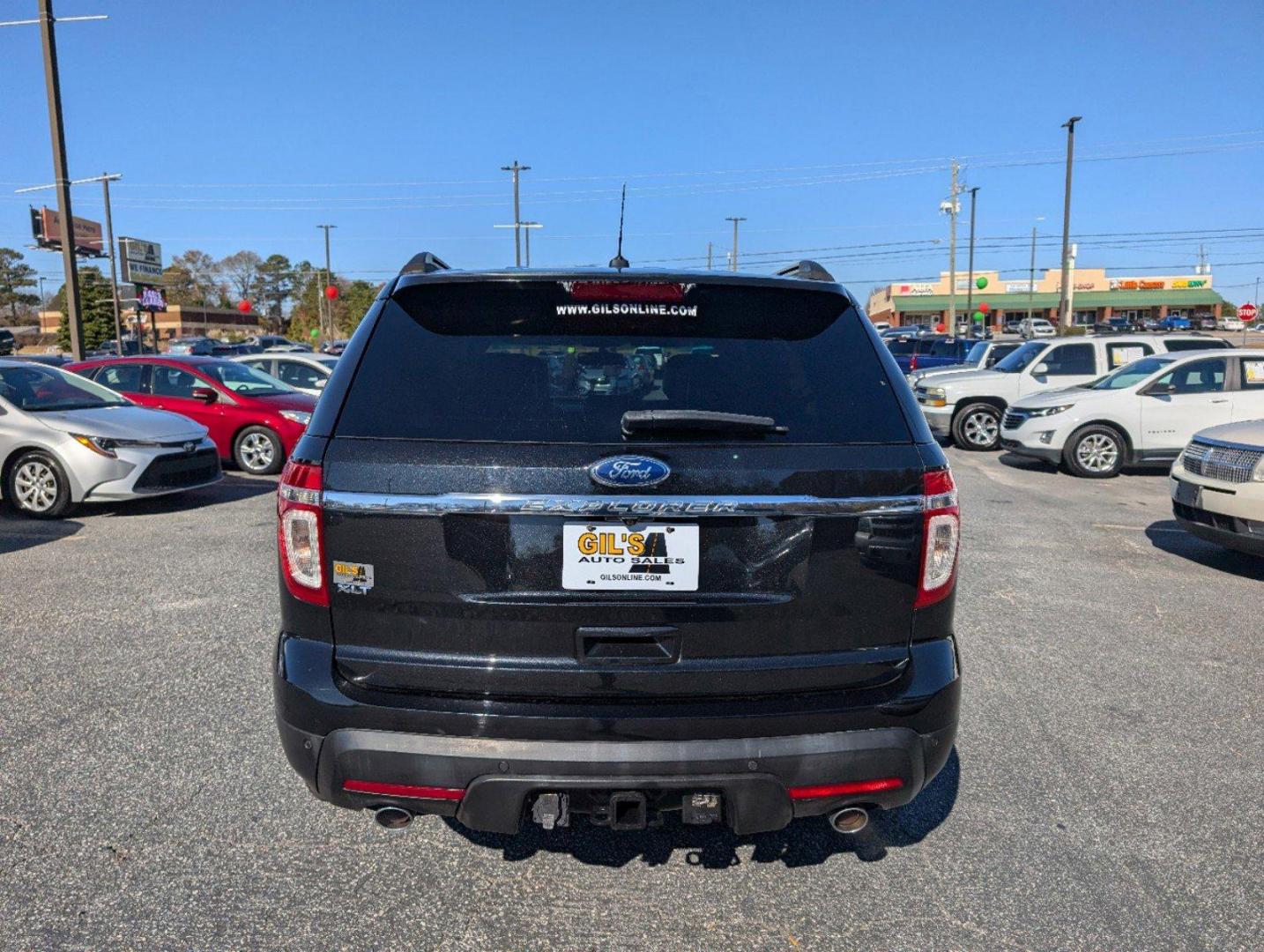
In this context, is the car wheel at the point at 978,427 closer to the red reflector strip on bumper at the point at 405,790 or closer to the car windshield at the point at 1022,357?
the car windshield at the point at 1022,357

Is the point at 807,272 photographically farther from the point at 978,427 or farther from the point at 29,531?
the point at 978,427

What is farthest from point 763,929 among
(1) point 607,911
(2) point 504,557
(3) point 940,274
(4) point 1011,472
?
(3) point 940,274

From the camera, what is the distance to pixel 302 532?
8.08ft

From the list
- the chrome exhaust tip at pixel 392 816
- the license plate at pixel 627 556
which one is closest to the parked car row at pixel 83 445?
the chrome exhaust tip at pixel 392 816

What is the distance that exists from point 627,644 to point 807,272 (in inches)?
58.9

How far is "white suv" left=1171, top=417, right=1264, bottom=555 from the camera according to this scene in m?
6.63

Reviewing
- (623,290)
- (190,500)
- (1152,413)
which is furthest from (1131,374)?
(623,290)

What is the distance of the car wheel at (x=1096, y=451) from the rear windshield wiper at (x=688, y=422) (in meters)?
11.6

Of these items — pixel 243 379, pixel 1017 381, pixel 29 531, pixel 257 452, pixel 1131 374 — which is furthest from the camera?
pixel 1017 381

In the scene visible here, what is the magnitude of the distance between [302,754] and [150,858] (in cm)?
95

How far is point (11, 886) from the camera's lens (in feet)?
9.28

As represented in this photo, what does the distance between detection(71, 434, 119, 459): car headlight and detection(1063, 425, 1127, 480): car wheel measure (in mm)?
11297

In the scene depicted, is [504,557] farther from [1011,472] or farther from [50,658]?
[1011,472]

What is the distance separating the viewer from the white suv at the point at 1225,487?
6629mm
